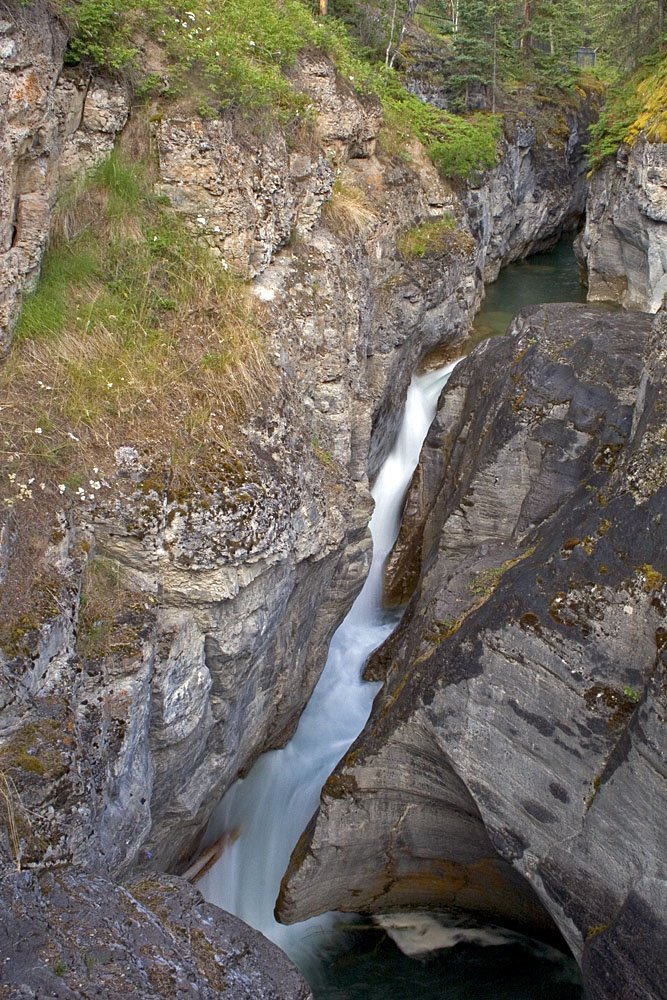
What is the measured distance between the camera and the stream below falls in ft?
29.5

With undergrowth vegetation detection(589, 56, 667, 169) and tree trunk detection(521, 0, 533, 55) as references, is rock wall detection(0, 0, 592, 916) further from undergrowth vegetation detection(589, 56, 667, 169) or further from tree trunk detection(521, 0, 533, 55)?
tree trunk detection(521, 0, 533, 55)

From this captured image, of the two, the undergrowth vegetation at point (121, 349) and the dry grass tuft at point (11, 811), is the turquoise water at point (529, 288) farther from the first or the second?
the dry grass tuft at point (11, 811)

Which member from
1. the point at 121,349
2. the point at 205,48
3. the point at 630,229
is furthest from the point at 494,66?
the point at 121,349

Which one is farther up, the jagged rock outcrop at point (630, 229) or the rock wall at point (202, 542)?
the jagged rock outcrop at point (630, 229)

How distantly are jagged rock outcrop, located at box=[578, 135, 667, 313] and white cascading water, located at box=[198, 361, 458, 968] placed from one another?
10.4m

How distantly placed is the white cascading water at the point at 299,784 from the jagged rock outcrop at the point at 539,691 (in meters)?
0.48

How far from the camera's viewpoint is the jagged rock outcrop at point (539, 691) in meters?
6.62

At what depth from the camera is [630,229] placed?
66.0 ft

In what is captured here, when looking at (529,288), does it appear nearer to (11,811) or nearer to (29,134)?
(29,134)

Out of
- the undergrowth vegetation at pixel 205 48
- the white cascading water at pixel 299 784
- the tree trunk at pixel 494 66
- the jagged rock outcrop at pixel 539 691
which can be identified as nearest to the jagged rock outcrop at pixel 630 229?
the tree trunk at pixel 494 66

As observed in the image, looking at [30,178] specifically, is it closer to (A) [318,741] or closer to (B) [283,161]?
(B) [283,161]

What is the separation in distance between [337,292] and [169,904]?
7.31m

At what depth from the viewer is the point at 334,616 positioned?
1065 centimetres

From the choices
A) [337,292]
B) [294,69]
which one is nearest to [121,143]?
[337,292]
